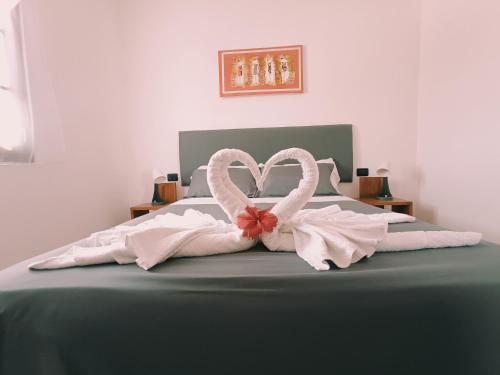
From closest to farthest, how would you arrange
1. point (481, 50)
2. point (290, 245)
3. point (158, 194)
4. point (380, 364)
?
point (380, 364)
point (290, 245)
point (481, 50)
point (158, 194)

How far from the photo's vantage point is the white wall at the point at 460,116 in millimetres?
1974

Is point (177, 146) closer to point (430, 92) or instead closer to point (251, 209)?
point (251, 209)

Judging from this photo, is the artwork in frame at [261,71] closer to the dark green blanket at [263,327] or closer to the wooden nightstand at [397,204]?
the wooden nightstand at [397,204]

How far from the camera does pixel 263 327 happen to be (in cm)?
73

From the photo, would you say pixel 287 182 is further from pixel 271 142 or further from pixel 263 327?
pixel 263 327

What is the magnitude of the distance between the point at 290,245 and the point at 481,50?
2179 millimetres

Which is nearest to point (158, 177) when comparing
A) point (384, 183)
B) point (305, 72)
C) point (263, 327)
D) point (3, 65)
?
point (3, 65)

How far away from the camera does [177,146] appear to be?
3080mm

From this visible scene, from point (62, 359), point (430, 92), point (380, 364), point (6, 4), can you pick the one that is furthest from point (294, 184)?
point (6, 4)

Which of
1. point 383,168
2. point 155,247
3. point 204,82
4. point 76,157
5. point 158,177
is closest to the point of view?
point 155,247

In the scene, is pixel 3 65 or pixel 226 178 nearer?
pixel 226 178

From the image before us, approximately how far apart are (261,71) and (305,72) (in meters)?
0.45

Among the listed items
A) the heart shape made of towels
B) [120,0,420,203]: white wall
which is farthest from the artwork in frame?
the heart shape made of towels

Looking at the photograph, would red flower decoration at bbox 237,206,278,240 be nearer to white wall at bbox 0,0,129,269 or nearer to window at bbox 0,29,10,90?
white wall at bbox 0,0,129,269
